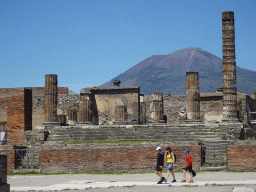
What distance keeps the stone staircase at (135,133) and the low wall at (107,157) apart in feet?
7.10

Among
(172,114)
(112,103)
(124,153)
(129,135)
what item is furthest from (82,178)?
(172,114)

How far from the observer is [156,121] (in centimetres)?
2550

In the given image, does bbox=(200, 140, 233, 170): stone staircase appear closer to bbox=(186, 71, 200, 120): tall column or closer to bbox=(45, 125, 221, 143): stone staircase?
bbox=(45, 125, 221, 143): stone staircase

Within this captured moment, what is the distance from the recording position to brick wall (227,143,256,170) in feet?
56.9

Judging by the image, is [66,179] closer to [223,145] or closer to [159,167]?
[159,167]

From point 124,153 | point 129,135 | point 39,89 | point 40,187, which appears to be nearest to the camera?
point 40,187

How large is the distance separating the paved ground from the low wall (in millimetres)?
1119

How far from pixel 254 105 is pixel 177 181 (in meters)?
26.0

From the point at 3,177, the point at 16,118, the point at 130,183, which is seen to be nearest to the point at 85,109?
the point at 16,118

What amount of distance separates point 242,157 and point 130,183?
16.8 ft

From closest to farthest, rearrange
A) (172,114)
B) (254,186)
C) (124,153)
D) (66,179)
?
(254,186) < (66,179) < (124,153) < (172,114)

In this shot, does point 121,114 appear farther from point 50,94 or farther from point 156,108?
point 50,94

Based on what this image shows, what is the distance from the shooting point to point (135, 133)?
21.3m

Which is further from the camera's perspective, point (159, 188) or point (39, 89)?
point (39, 89)
